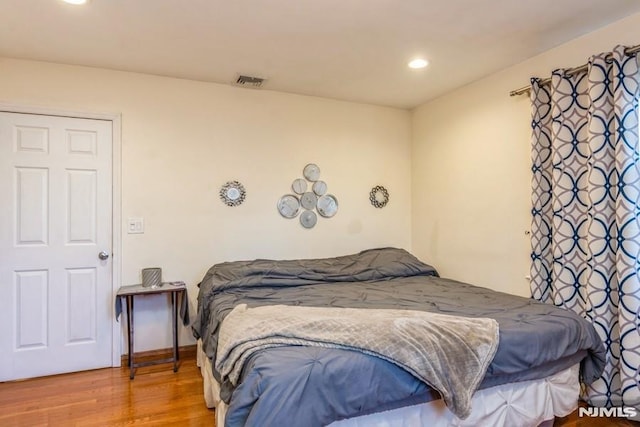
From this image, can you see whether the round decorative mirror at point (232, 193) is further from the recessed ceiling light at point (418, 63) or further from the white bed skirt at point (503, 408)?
the recessed ceiling light at point (418, 63)

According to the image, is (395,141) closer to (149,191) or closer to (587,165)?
(587,165)

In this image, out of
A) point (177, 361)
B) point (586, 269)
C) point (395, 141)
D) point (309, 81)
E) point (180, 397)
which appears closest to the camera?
point (586, 269)

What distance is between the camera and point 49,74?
282cm

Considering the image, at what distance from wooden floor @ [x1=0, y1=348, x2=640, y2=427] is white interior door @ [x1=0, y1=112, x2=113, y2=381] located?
8.3 inches

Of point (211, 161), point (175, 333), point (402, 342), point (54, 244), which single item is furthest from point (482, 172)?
point (54, 244)

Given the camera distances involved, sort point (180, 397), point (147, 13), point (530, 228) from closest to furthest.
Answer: point (147, 13) → point (180, 397) → point (530, 228)

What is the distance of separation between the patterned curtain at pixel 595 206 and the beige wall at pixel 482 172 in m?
0.19

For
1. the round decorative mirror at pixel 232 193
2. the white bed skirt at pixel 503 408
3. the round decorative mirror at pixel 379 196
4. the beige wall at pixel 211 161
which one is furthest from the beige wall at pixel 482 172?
Result: the round decorative mirror at pixel 232 193

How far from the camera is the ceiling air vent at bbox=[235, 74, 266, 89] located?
3.15 metres

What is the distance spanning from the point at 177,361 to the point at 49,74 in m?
2.46

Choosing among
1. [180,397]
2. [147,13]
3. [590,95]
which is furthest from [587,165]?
[180,397]

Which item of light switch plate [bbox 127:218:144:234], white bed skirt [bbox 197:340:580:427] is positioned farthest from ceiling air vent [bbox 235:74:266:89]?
white bed skirt [bbox 197:340:580:427]

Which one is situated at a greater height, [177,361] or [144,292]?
[144,292]

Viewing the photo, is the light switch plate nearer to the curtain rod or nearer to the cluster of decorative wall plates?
the cluster of decorative wall plates
